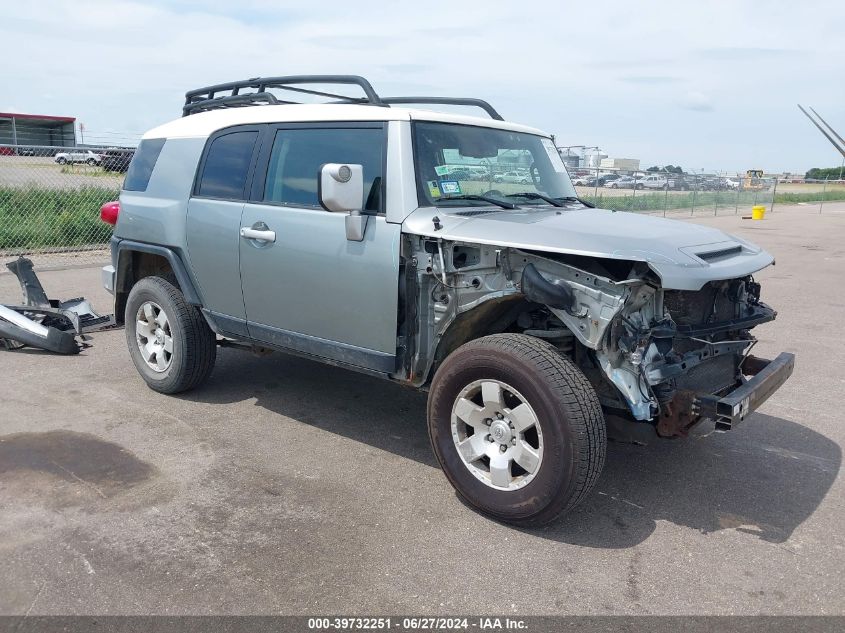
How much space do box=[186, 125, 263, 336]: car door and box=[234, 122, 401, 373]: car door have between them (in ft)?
0.34

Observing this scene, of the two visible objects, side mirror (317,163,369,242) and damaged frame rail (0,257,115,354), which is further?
damaged frame rail (0,257,115,354)

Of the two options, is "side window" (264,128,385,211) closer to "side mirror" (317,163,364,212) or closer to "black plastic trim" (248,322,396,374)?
"side mirror" (317,163,364,212)

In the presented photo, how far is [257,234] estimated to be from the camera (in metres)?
4.66

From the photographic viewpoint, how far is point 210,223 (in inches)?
196

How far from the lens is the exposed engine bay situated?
3.57 m

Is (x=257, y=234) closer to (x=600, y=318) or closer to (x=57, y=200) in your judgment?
(x=600, y=318)

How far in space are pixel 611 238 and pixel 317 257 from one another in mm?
1727

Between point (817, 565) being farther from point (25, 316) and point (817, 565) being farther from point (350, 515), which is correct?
point (25, 316)

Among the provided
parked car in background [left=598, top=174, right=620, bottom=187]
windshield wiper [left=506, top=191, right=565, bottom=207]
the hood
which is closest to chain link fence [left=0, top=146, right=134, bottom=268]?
windshield wiper [left=506, top=191, right=565, bottom=207]

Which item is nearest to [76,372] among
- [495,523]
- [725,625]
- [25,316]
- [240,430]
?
[25,316]

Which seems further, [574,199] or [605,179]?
[605,179]

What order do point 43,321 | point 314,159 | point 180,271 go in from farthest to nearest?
1. point 43,321
2. point 180,271
3. point 314,159

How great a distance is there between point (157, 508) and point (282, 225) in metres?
1.78

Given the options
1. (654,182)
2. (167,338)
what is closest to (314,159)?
(167,338)
